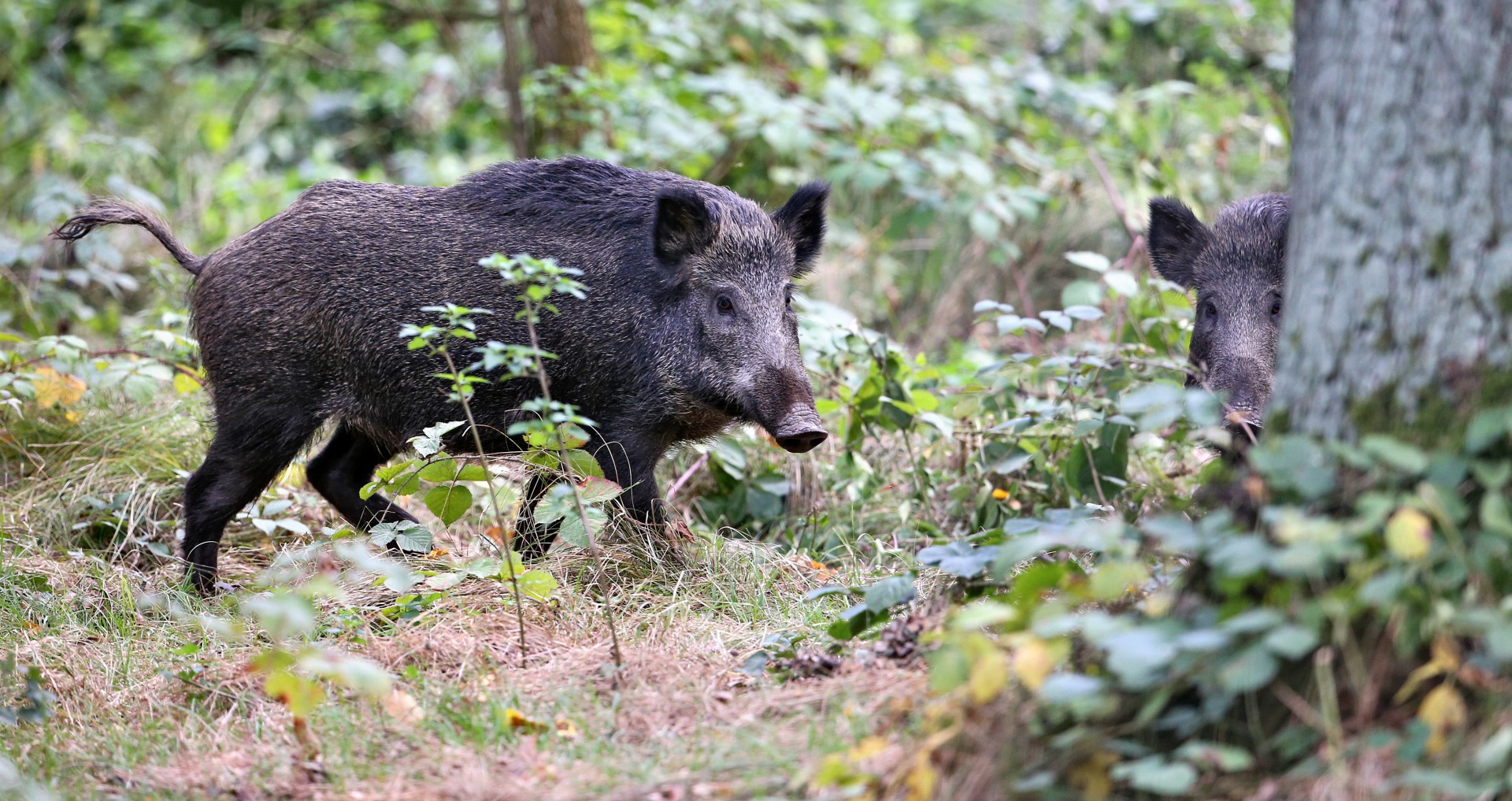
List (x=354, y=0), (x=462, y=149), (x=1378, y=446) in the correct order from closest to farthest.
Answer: (x=1378, y=446) < (x=354, y=0) < (x=462, y=149)

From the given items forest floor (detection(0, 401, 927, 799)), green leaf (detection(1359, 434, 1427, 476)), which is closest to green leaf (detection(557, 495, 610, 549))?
forest floor (detection(0, 401, 927, 799))

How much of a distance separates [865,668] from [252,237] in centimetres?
275

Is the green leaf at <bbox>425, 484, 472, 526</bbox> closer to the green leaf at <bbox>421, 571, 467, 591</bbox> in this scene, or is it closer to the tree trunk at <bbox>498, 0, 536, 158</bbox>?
the green leaf at <bbox>421, 571, 467, 591</bbox>

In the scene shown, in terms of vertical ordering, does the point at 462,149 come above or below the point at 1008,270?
below

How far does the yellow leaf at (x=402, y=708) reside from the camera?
118 inches

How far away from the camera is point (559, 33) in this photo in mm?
7922

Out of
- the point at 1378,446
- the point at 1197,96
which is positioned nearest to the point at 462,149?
the point at 1197,96

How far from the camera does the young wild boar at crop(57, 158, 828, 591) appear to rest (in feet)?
14.8

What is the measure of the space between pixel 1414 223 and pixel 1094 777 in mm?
1093

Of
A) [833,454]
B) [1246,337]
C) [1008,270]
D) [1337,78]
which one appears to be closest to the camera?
[1337,78]

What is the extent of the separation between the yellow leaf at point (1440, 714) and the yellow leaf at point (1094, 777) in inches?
19.0

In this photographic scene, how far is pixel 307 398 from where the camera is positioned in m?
4.55

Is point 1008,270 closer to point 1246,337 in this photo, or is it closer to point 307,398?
point 1246,337

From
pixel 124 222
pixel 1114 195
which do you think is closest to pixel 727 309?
pixel 124 222
